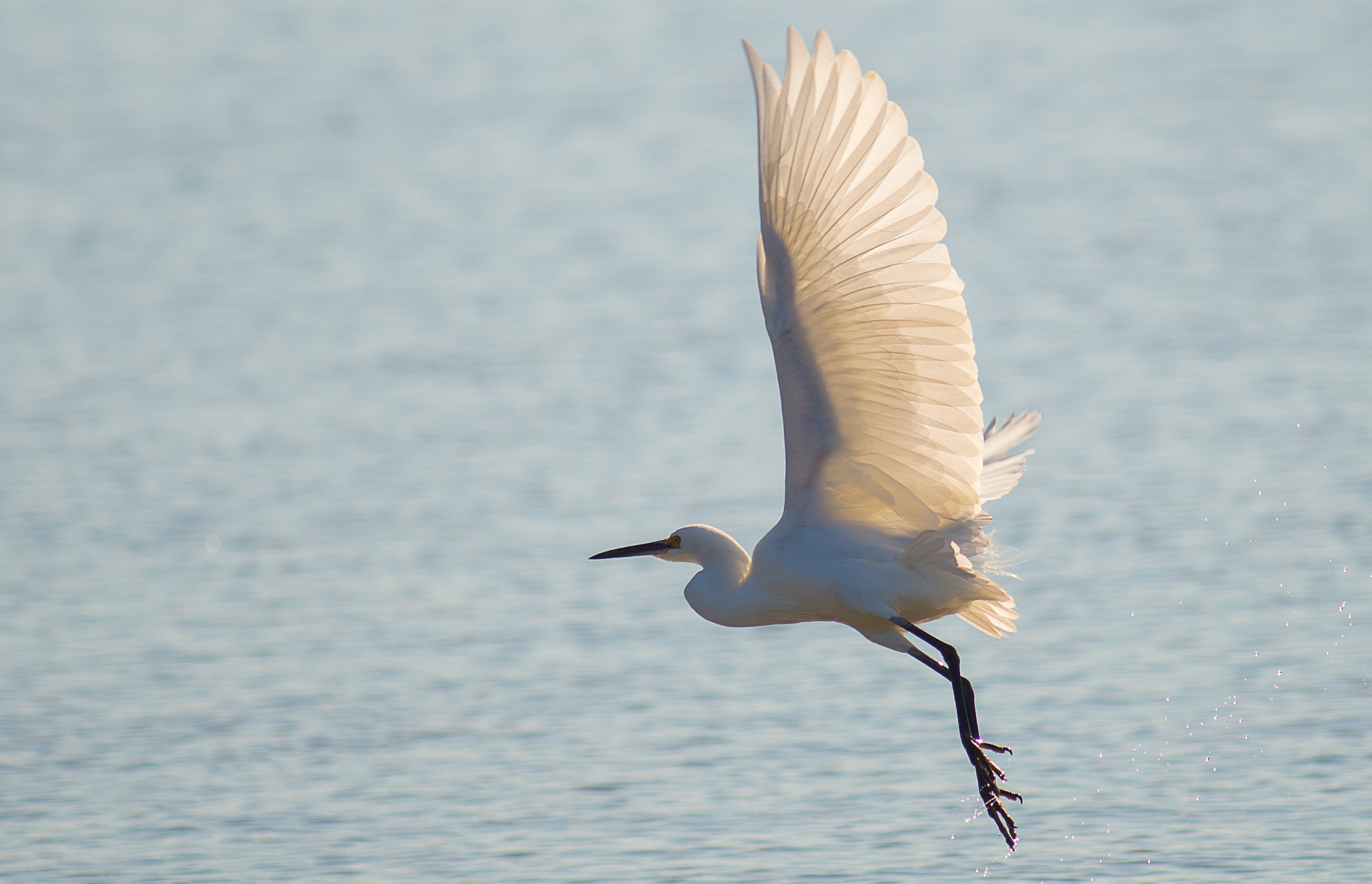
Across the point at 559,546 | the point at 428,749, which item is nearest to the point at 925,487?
the point at 428,749

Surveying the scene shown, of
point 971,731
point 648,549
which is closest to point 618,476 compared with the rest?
point 648,549

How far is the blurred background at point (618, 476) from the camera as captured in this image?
285 inches

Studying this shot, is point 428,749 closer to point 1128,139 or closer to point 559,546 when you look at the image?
point 559,546

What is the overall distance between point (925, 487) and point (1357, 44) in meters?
15.0

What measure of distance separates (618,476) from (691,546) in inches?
186

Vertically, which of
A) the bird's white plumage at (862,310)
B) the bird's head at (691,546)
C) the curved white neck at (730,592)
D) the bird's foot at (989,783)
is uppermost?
the bird's white plumage at (862,310)

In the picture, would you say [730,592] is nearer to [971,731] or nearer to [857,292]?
[971,731]

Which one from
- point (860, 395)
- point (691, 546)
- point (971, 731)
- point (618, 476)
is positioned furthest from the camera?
point (618, 476)

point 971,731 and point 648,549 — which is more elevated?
point 648,549

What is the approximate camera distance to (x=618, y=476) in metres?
11.1

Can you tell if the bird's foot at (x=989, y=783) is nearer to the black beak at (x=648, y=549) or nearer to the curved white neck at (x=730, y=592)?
the curved white neck at (x=730, y=592)

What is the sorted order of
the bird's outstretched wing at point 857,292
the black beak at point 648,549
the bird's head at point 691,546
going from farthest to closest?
1. the black beak at point 648,549
2. the bird's head at point 691,546
3. the bird's outstretched wing at point 857,292

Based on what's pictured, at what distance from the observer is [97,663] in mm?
9023

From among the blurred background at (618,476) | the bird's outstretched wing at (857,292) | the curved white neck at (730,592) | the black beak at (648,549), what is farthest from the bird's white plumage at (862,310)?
the blurred background at (618,476)
